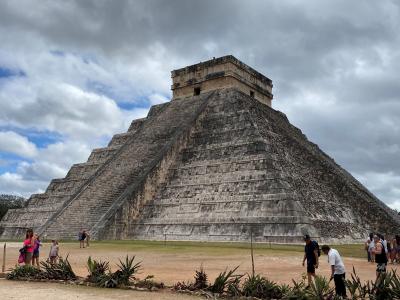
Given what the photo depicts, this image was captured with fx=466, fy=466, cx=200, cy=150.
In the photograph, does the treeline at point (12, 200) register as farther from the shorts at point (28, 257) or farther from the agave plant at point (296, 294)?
the agave plant at point (296, 294)

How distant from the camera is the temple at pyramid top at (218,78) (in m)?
26.0

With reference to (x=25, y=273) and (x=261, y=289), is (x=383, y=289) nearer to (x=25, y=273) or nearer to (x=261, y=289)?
(x=261, y=289)

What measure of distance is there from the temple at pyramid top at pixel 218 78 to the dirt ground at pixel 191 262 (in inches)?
497

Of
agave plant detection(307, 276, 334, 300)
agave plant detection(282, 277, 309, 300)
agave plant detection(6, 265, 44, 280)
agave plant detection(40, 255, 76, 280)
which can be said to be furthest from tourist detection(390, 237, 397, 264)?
agave plant detection(6, 265, 44, 280)

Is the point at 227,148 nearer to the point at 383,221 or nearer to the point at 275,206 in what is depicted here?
the point at 275,206

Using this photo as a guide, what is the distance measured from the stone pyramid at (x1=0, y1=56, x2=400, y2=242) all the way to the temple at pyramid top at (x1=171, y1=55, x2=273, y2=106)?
0.21 ft

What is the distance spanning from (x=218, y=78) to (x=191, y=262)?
1614cm

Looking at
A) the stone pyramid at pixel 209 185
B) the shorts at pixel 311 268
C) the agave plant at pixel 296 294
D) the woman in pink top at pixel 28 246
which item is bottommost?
the agave plant at pixel 296 294

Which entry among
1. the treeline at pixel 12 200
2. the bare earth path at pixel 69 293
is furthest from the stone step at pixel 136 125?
the treeline at pixel 12 200

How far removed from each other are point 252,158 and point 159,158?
4.55m

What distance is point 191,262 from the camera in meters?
11.7

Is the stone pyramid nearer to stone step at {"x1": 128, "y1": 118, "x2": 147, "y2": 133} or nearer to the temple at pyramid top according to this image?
the temple at pyramid top

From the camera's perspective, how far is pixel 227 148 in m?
20.8

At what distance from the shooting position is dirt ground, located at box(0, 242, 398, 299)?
925cm
